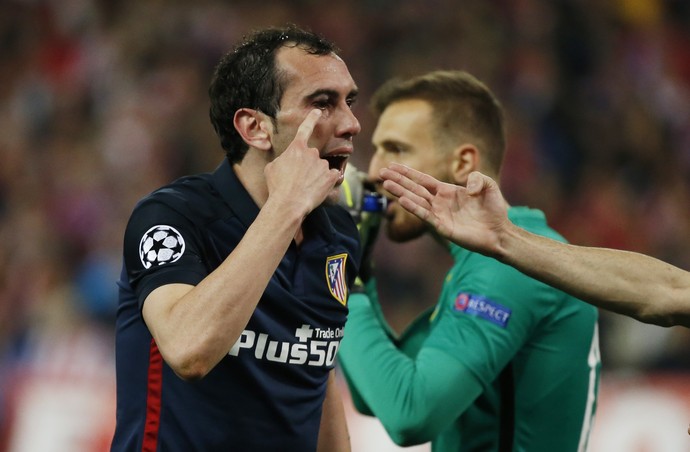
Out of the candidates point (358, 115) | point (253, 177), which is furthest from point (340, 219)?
point (358, 115)

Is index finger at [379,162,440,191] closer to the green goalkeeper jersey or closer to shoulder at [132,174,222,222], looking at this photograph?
shoulder at [132,174,222,222]

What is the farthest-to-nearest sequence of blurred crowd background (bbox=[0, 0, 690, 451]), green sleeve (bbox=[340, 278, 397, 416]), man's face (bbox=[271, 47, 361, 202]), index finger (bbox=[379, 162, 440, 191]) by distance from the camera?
blurred crowd background (bbox=[0, 0, 690, 451]), green sleeve (bbox=[340, 278, 397, 416]), man's face (bbox=[271, 47, 361, 202]), index finger (bbox=[379, 162, 440, 191])

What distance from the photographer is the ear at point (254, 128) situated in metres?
2.96

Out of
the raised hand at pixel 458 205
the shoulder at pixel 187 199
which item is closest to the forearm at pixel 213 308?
the shoulder at pixel 187 199

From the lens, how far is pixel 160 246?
2617 millimetres

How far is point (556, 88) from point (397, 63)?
5.04 feet

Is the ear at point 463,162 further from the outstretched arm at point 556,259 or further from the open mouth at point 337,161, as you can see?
the outstretched arm at point 556,259

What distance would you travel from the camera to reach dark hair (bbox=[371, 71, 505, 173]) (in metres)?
3.96

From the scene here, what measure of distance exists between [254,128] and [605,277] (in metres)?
1.05

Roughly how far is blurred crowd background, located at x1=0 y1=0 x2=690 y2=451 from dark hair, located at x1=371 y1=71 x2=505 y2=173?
135 inches

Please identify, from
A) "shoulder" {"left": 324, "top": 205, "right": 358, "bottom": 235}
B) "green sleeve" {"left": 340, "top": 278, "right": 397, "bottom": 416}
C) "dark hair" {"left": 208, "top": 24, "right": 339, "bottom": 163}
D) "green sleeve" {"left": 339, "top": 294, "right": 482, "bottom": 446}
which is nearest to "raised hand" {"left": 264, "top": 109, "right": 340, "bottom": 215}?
"dark hair" {"left": 208, "top": 24, "right": 339, "bottom": 163}

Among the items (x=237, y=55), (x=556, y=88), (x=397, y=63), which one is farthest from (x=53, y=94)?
(x=237, y=55)

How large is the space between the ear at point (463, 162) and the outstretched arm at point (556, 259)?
3.65ft

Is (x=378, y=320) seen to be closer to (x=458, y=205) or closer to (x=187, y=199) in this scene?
(x=458, y=205)
